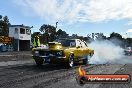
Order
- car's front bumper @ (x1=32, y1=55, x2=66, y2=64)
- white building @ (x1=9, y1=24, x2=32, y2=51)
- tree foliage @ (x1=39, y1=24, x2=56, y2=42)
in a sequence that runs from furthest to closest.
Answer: white building @ (x1=9, y1=24, x2=32, y2=51) < tree foliage @ (x1=39, y1=24, x2=56, y2=42) < car's front bumper @ (x1=32, y1=55, x2=66, y2=64)

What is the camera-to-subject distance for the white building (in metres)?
84.8

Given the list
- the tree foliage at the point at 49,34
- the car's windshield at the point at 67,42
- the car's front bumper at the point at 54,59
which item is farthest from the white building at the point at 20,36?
the car's front bumper at the point at 54,59

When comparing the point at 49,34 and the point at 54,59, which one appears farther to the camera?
the point at 49,34

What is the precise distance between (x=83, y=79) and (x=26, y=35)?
85784 millimetres

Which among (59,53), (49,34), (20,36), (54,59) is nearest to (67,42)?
(59,53)

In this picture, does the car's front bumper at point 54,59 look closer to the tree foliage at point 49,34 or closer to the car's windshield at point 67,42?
the car's windshield at point 67,42

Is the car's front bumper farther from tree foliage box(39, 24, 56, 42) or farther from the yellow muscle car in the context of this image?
tree foliage box(39, 24, 56, 42)

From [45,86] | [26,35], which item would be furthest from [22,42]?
[45,86]

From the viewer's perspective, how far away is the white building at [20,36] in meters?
84.8

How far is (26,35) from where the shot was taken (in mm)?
89438

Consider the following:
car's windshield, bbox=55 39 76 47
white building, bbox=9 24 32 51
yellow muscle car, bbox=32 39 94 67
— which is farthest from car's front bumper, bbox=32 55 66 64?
white building, bbox=9 24 32 51

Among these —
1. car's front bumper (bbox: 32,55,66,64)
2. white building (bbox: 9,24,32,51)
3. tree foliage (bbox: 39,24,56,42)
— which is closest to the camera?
car's front bumper (bbox: 32,55,66,64)

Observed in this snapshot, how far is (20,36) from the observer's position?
86125mm

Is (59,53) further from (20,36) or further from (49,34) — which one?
(49,34)
